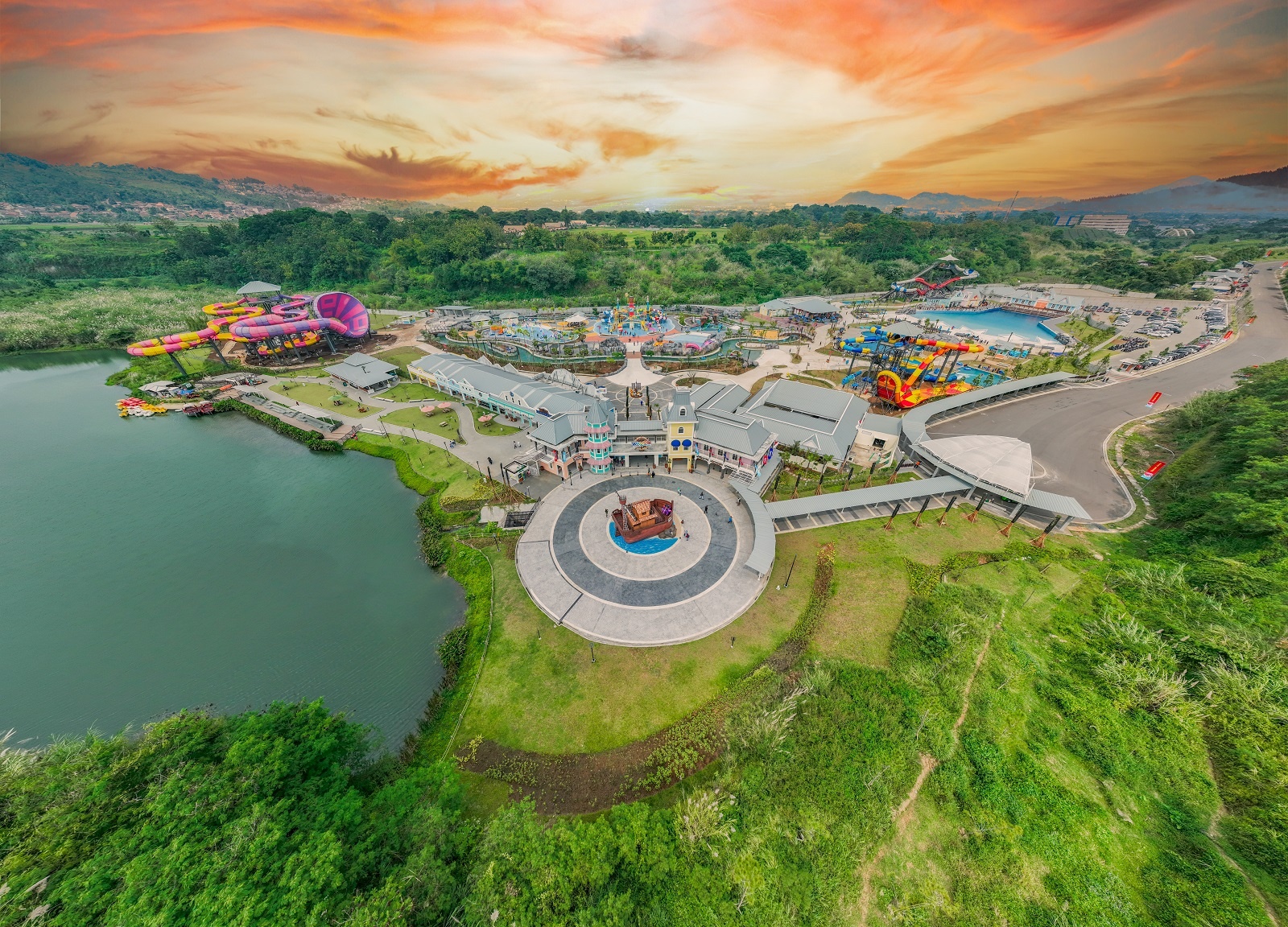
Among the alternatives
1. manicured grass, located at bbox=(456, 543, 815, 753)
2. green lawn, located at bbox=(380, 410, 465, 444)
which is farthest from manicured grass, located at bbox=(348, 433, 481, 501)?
manicured grass, located at bbox=(456, 543, 815, 753)

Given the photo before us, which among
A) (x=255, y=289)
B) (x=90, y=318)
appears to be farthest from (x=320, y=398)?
(x=90, y=318)

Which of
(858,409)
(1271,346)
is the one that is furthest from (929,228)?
(858,409)

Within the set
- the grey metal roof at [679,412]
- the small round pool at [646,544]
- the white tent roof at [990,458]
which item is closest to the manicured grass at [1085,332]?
the white tent roof at [990,458]

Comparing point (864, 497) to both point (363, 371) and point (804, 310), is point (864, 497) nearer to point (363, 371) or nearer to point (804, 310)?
point (804, 310)

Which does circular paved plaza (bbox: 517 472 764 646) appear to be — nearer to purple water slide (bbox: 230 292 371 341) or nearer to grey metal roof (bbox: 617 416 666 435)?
grey metal roof (bbox: 617 416 666 435)

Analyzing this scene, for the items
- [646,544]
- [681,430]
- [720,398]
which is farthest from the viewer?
[720,398]

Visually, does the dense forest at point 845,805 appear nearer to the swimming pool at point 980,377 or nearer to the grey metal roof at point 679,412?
the grey metal roof at point 679,412
